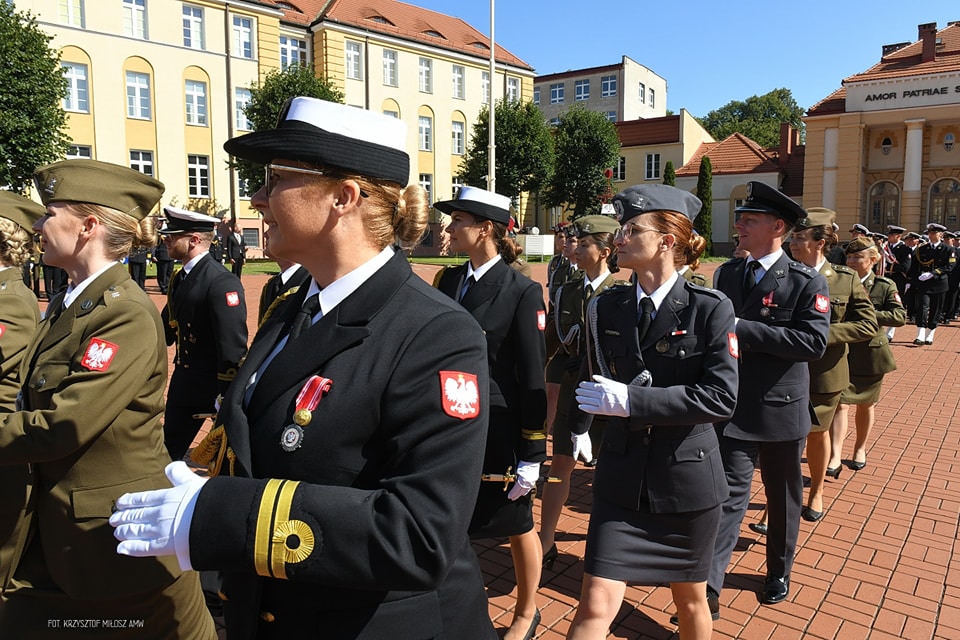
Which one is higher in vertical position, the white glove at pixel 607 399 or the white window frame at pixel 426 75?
the white window frame at pixel 426 75

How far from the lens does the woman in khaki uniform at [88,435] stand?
88.6 inches

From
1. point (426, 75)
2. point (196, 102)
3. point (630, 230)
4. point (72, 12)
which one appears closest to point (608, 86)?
point (426, 75)

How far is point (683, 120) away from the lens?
4650 cm

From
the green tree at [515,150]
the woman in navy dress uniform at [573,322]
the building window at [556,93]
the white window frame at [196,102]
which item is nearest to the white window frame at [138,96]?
the white window frame at [196,102]

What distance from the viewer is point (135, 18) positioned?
31.5m

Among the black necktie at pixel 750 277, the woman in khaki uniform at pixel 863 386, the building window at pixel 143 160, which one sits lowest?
the woman in khaki uniform at pixel 863 386

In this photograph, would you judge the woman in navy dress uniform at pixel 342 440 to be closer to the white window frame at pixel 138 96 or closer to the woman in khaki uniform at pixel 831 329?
the woman in khaki uniform at pixel 831 329

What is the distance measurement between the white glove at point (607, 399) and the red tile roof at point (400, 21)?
37.3 meters

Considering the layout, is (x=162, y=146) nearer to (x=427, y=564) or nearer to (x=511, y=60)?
(x=511, y=60)

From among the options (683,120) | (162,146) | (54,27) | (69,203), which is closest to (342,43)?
(162,146)

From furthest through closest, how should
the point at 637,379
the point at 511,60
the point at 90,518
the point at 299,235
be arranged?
the point at 511,60 → the point at 637,379 → the point at 90,518 → the point at 299,235

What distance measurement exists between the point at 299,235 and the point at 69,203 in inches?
55.7

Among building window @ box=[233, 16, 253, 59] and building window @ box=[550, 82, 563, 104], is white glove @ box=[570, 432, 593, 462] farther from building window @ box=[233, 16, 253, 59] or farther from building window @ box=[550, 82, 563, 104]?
building window @ box=[550, 82, 563, 104]

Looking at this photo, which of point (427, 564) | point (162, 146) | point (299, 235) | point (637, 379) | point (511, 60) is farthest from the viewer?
point (511, 60)
